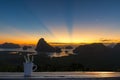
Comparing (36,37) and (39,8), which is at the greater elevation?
(39,8)

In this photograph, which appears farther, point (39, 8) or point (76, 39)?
point (76, 39)

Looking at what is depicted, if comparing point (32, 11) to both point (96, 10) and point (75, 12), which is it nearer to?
point (75, 12)

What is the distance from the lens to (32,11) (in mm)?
10172

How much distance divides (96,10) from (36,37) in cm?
273

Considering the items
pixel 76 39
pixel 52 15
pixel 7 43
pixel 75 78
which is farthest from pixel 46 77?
pixel 7 43

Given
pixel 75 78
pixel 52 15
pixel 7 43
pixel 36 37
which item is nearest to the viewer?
pixel 75 78

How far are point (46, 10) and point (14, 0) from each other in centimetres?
121

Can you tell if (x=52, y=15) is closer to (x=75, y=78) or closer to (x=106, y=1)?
(x=106, y=1)

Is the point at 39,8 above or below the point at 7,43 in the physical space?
above

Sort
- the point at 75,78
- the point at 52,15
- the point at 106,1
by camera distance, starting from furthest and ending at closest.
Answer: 1. the point at 52,15
2. the point at 106,1
3. the point at 75,78

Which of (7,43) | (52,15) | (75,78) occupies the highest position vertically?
(52,15)

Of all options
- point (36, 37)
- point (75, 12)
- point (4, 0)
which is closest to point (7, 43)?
point (36, 37)

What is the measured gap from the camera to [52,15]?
35.6 ft

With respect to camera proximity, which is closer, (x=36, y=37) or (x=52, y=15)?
(x=52, y=15)
